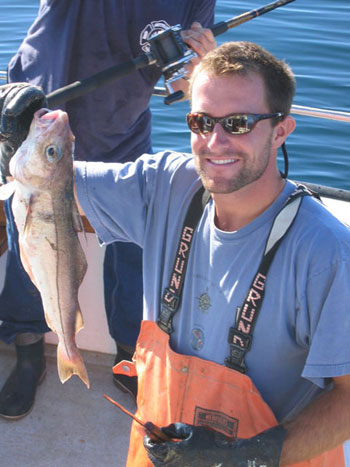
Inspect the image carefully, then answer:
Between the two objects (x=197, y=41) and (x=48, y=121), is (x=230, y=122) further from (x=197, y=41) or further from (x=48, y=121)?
(x=197, y=41)

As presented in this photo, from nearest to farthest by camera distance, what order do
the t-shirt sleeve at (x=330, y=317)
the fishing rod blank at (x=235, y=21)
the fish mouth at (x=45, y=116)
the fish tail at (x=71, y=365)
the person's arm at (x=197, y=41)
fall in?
1. the t-shirt sleeve at (x=330, y=317)
2. the fish mouth at (x=45, y=116)
3. the fish tail at (x=71, y=365)
4. the person's arm at (x=197, y=41)
5. the fishing rod blank at (x=235, y=21)

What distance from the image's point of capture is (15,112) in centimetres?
193

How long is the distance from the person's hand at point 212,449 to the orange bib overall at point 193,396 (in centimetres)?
6

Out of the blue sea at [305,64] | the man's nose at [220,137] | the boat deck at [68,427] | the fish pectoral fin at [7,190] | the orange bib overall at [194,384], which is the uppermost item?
the man's nose at [220,137]

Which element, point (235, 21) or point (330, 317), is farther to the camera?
point (235, 21)

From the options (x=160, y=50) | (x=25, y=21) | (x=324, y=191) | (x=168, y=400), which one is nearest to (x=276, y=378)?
(x=168, y=400)

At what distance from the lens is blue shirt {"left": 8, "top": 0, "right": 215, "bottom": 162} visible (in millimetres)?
3014

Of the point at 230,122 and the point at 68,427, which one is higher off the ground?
the point at 230,122

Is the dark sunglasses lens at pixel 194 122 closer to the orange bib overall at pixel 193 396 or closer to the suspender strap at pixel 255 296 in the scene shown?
the suspender strap at pixel 255 296

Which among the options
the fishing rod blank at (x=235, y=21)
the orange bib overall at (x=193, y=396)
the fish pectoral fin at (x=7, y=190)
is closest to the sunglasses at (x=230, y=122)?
the fish pectoral fin at (x=7, y=190)

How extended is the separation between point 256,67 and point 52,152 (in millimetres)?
794

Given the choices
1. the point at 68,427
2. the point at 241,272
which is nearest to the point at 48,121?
the point at 241,272

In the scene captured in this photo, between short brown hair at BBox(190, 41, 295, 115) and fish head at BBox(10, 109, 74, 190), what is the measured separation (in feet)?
1.90

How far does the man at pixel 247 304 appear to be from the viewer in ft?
6.56
